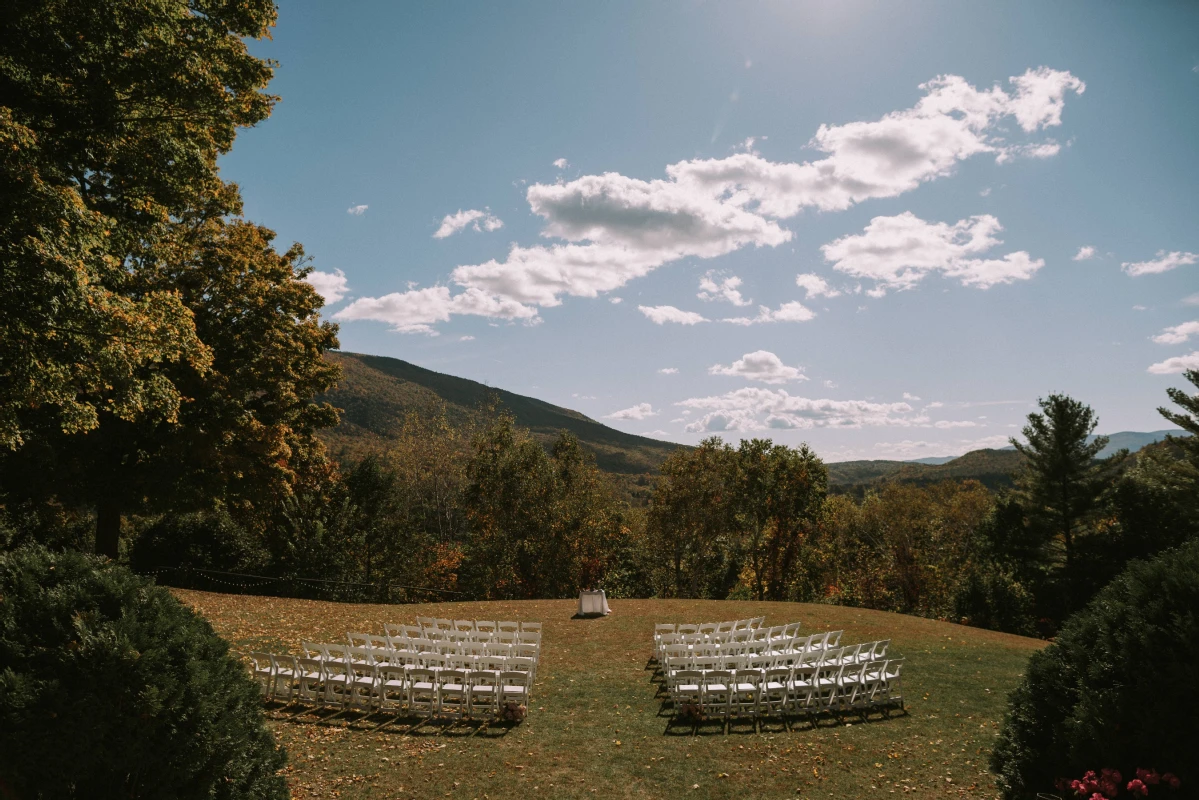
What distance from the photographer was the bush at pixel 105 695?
4066 millimetres

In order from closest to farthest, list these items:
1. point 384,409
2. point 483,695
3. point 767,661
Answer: point 483,695, point 767,661, point 384,409

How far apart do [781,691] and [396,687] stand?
697cm

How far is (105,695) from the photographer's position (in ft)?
13.8

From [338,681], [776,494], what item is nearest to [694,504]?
[776,494]

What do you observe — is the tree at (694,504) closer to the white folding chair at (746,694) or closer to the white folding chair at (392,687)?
the white folding chair at (746,694)

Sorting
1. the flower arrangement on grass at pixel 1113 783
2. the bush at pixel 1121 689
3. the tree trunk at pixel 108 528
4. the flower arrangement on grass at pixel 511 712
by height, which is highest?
the bush at pixel 1121 689

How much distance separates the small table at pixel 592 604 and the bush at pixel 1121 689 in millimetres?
17073

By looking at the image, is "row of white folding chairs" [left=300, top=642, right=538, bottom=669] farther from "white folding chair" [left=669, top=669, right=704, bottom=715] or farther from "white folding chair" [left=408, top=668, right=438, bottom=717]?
"white folding chair" [left=669, top=669, right=704, bottom=715]

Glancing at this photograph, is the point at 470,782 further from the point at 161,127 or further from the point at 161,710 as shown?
the point at 161,127

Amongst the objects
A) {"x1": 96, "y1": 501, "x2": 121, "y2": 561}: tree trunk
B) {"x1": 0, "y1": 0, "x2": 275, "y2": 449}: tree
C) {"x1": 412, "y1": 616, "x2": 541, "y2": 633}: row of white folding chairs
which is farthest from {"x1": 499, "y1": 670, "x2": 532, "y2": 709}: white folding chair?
{"x1": 96, "y1": 501, "x2": 121, "y2": 561}: tree trunk

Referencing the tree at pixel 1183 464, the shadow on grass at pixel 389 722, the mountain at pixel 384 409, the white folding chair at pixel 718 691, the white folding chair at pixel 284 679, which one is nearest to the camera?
the shadow on grass at pixel 389 722

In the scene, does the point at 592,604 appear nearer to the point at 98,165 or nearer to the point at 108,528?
the point at 108,528

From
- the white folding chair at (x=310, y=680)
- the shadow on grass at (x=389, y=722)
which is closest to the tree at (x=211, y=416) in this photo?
the white folding chair at (x=310, y=680)

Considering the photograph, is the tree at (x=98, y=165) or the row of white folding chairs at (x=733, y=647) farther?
the row of white folding chairs at (x=733, y=647)
